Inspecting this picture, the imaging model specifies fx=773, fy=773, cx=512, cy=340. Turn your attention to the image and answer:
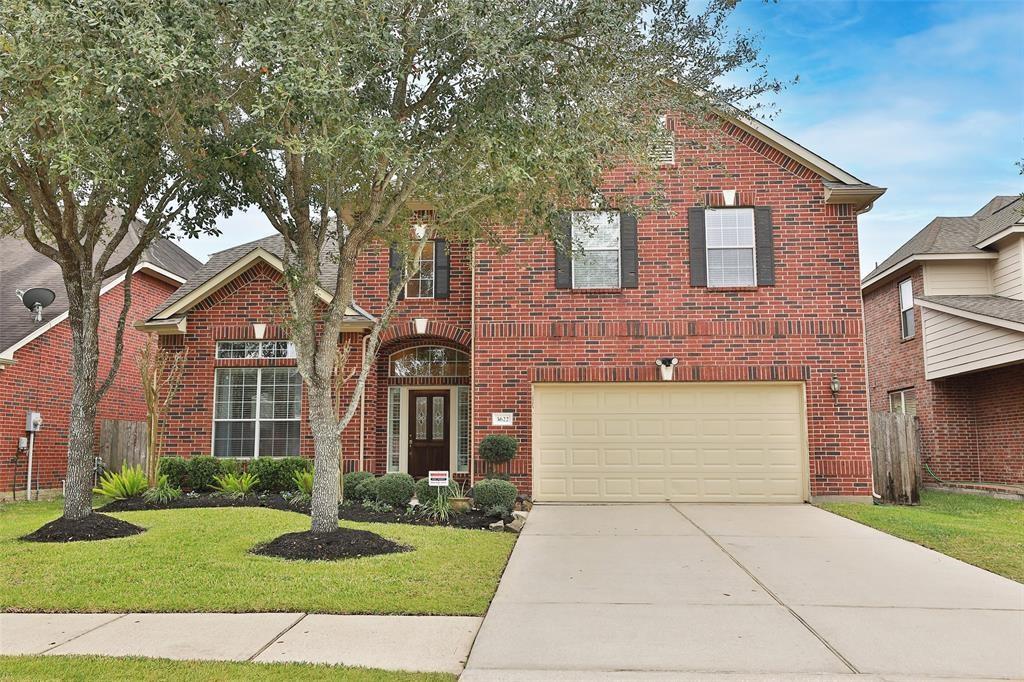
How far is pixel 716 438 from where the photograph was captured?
44.5 feet

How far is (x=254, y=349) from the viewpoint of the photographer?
1466cm

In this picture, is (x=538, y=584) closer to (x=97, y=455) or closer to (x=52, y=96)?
(x=52, y=96)

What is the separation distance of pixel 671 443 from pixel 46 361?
12328 mm

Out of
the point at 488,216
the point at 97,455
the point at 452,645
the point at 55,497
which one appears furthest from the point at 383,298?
the point at 452,645

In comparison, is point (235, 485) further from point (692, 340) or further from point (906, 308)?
point (906, 308)

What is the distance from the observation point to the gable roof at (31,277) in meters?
15.2

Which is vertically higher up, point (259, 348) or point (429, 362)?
point (259, 348)

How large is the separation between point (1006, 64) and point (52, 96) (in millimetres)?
10206

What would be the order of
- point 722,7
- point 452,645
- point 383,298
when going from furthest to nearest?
1. point 383,298
2. point 722,7
3. point 452,645

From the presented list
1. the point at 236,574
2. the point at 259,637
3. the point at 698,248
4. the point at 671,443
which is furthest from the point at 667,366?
the point at 259,637

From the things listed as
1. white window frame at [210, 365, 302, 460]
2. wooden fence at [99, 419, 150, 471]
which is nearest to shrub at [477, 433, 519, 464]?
white window frame at [210, 365, 302, 460]

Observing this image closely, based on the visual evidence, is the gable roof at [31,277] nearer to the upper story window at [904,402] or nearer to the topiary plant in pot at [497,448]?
the topiary plant in pot at [497,448]

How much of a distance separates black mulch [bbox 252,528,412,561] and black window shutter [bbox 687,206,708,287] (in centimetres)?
750

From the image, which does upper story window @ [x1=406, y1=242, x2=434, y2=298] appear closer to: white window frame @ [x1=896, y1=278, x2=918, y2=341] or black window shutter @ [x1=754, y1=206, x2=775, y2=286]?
black window shutter @ [x1=754, y1=206, x2=775, y2=286]
